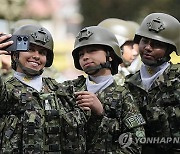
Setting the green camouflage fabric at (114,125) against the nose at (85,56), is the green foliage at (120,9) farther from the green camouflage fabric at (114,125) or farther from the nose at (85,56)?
the green camouflage fabric at (114,125)

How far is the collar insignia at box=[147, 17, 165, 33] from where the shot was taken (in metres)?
6.28

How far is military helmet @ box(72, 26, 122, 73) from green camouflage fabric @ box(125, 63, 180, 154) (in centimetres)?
37

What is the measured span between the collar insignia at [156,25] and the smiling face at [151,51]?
0.37 ft

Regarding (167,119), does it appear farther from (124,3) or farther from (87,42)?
(124,3)

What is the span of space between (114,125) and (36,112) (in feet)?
2.14

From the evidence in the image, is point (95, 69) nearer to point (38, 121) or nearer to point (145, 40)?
point (145, 40)

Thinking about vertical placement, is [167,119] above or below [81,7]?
below

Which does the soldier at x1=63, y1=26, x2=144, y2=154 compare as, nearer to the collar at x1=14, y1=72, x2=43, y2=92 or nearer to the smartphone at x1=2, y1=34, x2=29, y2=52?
the collar at x1=14, y1=72, x2=43, y2=92

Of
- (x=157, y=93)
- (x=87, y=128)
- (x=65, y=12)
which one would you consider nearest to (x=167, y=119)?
(x=157, y=93)

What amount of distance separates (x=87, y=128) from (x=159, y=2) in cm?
2167

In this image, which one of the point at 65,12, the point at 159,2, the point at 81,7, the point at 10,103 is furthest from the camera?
the point at 65,12

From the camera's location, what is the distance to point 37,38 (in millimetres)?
5938

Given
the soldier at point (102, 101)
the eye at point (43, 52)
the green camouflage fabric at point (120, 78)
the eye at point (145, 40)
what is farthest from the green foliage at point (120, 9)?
the eye at point (43, 52)

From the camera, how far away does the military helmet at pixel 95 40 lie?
609 centimetres
